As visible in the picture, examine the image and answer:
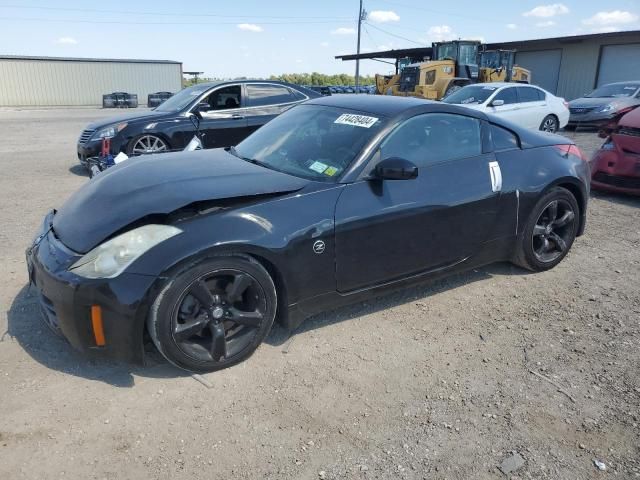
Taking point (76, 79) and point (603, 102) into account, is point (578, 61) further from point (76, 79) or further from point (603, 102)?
point (76, 79)

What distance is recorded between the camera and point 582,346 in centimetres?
339

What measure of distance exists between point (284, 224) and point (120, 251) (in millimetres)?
918

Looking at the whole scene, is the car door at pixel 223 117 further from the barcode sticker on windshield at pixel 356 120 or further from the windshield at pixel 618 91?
the windshield at pixel 618 91

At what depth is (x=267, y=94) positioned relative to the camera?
29.7ft

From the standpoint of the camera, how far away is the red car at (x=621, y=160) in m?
6.83

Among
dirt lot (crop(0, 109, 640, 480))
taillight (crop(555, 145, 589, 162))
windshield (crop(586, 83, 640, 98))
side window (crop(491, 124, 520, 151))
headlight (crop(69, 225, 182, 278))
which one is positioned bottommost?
dirt lot (crop(0, 109, 640, 480))

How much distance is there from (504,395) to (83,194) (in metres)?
2.94

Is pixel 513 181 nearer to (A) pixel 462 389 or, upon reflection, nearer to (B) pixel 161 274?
(A) pixel 462 389

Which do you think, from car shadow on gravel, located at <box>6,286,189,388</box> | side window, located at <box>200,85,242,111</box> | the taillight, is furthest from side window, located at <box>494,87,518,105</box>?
car shadow on gravel, located at <box>6,286,189,388</box>

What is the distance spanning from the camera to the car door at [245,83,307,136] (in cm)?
885

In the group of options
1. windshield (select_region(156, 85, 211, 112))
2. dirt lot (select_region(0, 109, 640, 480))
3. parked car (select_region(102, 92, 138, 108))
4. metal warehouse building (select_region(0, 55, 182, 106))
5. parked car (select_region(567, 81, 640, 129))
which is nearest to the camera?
dirt lot (select_region(0, 109, 640, 480))

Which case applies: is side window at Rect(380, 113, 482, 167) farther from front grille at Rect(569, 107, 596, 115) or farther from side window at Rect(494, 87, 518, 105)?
front grille at Rect(569, 107, 596, 115)

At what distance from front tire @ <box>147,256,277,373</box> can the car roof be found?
149 cm

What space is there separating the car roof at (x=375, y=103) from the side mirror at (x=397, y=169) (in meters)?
0.48
